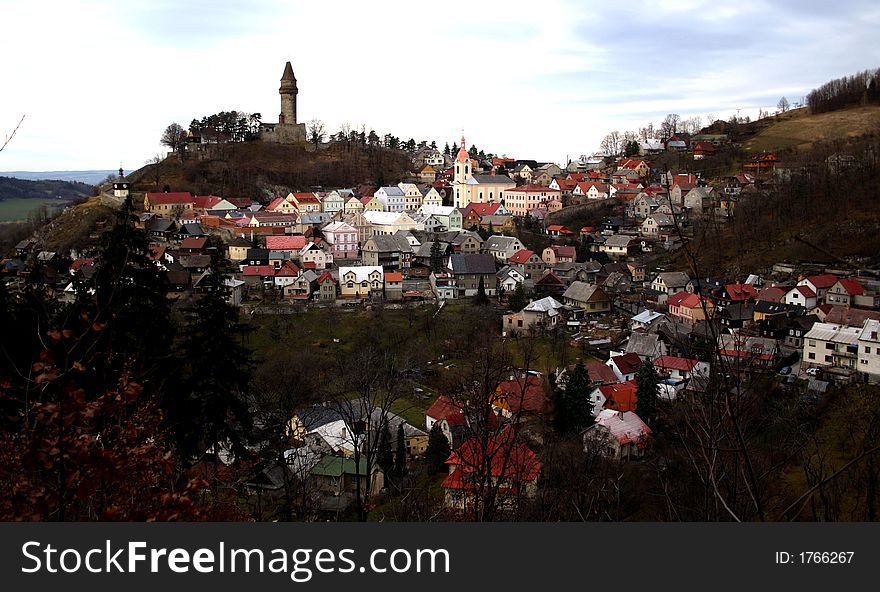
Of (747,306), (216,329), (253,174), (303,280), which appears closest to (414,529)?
(216,329)

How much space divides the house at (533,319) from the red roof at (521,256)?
6.85 m

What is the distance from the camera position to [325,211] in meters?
40.3

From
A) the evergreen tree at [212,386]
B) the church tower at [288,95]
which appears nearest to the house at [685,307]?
the evergreen tree at [212,386]

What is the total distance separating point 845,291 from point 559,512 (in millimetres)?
20298

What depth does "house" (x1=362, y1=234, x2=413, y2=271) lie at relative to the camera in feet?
104

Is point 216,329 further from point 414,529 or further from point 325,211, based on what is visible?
point 325,211

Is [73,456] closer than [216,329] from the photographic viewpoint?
Yes

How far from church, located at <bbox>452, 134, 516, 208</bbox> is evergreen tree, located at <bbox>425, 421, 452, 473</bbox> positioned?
1252 inches

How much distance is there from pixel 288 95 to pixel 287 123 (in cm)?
211

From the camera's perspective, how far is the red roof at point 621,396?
1734 centimetres

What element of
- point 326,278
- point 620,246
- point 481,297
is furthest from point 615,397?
point 620,246

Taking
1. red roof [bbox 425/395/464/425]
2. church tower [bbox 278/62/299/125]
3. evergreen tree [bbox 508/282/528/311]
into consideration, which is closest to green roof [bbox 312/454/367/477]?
red roof [bbox 425/395/464/425]

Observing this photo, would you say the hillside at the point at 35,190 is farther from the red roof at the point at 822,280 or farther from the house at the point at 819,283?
the red roof at the point at 822,280

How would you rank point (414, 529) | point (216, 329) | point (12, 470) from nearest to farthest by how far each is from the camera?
point (414, 529) → point (12, 470) → point (216, 329)
